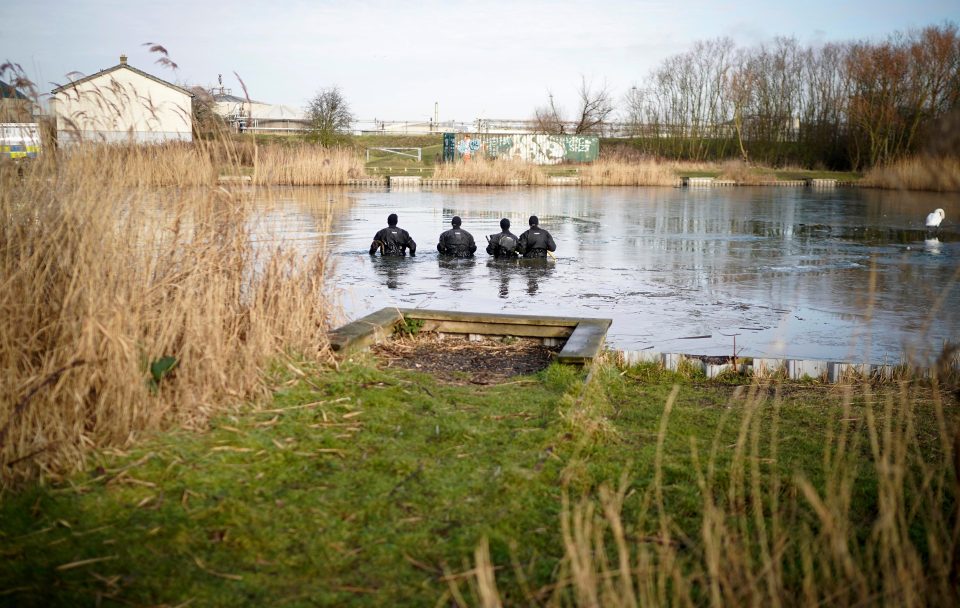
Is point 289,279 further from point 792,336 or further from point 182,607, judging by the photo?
point 792,336

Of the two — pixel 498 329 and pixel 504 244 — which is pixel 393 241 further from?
pixel 498 329

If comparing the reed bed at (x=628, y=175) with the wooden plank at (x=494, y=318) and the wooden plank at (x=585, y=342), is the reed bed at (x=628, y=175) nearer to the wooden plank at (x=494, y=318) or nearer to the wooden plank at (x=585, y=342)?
the wooden plank at (x=494, y=318)

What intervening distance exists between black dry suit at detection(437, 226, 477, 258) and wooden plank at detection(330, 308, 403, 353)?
7.11m

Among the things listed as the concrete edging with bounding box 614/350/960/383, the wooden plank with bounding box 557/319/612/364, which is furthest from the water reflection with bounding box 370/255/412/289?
the concrete edging with bounding box 614/350/960/383

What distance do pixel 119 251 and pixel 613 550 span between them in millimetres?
2938

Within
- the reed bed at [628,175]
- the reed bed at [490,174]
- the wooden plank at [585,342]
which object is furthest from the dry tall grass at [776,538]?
the reed bed at [628,175]

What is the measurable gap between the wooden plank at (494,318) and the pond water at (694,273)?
3.09 ft

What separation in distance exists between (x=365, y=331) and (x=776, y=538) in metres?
4.13

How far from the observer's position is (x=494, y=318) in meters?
7.36

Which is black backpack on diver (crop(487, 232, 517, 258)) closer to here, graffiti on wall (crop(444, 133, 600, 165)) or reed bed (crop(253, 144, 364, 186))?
reed bed (crop(253, 144, 364, 186))

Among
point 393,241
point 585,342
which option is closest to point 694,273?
point 393,241

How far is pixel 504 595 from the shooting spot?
3.06 m

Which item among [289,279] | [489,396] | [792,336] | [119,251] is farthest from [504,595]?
[792,336]

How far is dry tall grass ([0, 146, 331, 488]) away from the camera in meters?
3.92
